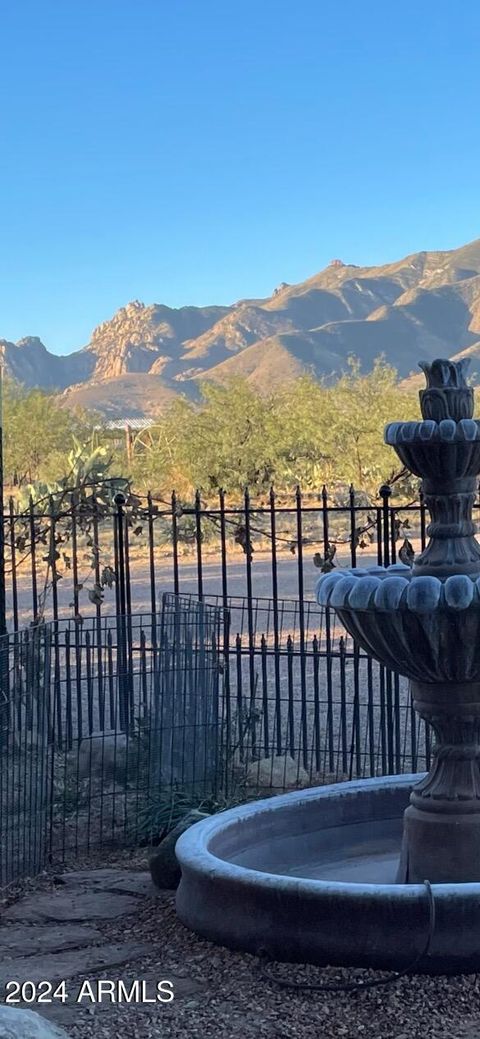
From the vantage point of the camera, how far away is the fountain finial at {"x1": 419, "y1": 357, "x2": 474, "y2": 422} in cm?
446

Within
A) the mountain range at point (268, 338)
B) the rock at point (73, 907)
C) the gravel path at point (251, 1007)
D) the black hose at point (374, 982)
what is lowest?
the rock at point (73, 907)

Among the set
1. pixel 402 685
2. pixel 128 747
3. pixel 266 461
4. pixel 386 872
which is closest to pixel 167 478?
pixel 266 461

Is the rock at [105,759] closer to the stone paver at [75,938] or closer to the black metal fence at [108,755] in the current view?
the black metal fence at [108,755]

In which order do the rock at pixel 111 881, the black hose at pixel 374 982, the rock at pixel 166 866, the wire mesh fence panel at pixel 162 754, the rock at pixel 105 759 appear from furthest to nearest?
the rock at pixel 105 759 → the wire mesh fence panel at pixel 162 754 → the rock at pixel 111 881 → the rock at pixel 166 866 → the black hose at pixel 374 982

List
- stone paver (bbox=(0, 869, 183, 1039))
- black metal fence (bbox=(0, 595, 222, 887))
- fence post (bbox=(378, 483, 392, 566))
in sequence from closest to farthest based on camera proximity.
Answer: stone paver (bbox=(0, 869, 183, 1039)) < black metal fence (bbox=(0, 595, 222, 887)) < fence post (bbox=(378, 483, 392, 566))

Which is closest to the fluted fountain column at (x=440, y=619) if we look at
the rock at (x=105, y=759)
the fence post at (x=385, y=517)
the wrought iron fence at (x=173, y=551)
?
the rock at (x=105, y=759)

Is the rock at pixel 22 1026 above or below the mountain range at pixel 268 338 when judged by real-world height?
below

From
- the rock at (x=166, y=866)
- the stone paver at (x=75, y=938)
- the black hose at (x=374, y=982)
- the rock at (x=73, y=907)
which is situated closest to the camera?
the black hose at (x=374, y=982)

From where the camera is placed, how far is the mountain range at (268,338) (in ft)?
438

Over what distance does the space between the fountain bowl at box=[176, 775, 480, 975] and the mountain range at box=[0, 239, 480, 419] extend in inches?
4424

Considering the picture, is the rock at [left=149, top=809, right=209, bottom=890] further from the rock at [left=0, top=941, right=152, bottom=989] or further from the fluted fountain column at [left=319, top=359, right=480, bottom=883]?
the fluted fountain column at [left=319, top=359, right=480, bottom=883]

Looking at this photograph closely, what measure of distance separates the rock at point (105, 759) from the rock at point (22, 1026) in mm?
3883

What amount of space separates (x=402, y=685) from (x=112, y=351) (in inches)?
6482

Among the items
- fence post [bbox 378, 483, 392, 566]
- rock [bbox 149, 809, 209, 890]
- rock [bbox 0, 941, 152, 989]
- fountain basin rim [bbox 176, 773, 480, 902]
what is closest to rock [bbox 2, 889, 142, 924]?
rock [bbox 149, 809, 209, 890]
